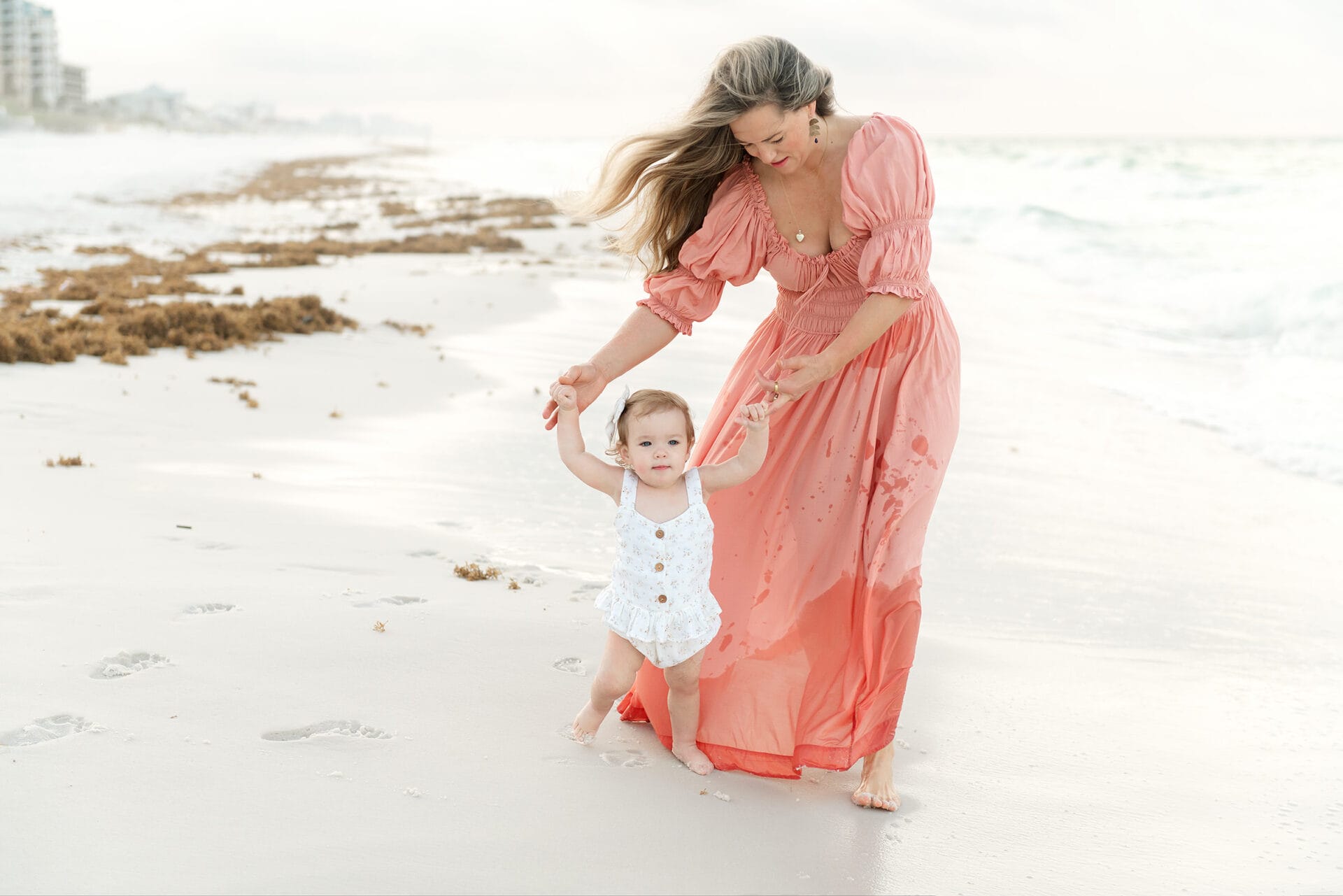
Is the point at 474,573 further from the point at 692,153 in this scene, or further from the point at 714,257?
the point at 692,153

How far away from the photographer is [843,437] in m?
3.46

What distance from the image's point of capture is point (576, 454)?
3.19m

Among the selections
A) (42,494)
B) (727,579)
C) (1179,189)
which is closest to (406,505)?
(42,494)

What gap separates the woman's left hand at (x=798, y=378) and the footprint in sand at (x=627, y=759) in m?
1.06

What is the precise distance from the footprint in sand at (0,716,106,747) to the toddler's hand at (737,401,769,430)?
1.84 meters

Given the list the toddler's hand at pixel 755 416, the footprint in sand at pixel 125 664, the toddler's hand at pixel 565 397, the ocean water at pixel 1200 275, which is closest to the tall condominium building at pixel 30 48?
the ocean water at pixel 1200 275

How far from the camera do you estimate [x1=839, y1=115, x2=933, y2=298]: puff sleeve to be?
322 cm

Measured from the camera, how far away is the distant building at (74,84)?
153m

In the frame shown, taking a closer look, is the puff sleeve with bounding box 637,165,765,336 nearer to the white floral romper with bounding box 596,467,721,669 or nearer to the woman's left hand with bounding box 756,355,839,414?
the woman's left hand with bounding box 756,355,839,414

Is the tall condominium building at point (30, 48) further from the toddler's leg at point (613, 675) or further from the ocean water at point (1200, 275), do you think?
the toddler's leg at point (613, 675)

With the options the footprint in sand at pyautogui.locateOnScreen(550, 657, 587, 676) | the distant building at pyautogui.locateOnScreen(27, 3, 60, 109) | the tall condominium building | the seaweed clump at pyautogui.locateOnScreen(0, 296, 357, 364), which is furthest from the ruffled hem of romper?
the distant building at pyautogui.locateOnScreen(27, 3, 60, 109)

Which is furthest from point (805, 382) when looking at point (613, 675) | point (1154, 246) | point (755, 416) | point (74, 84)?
point (74, 84)

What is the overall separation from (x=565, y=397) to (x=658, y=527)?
0.45 metres

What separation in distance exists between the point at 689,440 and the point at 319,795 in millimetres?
1318
